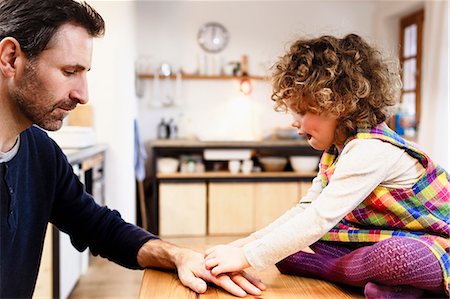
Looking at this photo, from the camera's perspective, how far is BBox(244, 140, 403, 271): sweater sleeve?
927 mm

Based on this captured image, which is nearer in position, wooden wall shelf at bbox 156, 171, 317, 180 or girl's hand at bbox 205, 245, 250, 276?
girl's hand at bbox 205, 245, 250, 276

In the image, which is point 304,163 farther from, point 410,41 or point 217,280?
point 217,280

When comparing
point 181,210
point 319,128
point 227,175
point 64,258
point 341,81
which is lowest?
point 181,210

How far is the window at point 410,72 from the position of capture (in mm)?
4387

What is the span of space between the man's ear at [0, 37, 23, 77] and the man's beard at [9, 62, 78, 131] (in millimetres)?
27

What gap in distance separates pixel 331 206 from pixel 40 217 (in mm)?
717

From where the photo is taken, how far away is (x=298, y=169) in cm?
443

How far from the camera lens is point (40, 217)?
48.3 inches

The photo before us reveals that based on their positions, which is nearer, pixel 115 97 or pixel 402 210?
pixel 402 210

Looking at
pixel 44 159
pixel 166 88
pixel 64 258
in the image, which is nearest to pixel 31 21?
pixel 44 159

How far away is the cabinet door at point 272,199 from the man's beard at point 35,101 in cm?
327

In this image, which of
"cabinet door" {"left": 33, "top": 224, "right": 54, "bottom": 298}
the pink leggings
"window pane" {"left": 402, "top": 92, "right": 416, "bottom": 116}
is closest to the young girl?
the pink leggings

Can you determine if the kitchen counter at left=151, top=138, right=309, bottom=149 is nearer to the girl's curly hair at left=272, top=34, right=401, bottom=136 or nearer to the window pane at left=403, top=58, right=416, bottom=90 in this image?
the window pane at left=403, top=58, right=416, bottom=90

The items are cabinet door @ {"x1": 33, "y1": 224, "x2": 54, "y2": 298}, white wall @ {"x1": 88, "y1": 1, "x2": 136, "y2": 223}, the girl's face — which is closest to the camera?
the girl's face
